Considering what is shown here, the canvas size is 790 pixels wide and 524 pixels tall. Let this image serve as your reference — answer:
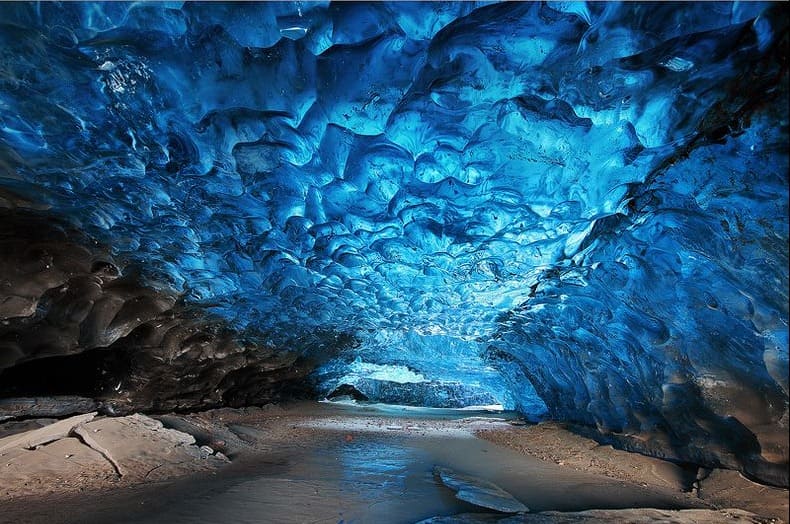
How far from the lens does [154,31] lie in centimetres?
282

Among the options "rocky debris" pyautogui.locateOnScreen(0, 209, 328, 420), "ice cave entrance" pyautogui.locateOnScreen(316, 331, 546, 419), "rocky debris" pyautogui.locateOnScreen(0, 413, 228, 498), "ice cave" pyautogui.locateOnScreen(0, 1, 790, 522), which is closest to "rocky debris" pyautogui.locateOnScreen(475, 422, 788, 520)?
"ice cave" pyautogui.locateOnScreen(0, 1, 790, 522)

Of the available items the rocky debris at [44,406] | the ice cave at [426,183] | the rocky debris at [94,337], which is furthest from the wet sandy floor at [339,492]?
the rocky debris at [44,406]

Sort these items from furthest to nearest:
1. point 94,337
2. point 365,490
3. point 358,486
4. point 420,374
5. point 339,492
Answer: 1. point 420,374
2. point 94,337
3. point 358,486
4. point 365,490
5. point 339,492

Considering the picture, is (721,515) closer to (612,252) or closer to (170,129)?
(612,252)

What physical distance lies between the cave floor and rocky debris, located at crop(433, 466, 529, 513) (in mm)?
149

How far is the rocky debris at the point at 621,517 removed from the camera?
11.8 ft

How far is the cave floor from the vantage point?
365cm

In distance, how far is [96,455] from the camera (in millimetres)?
4777

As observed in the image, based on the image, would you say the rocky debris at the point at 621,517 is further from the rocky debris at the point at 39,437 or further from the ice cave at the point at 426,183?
the rocky debris at the point at 39,437

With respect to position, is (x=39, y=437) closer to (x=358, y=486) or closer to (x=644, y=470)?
(x=358, y=486)

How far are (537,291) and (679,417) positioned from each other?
9.65ft

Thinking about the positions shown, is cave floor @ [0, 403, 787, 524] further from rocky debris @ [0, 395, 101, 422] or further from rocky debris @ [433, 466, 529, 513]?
rocky debris @ [0, 395, 101, 422]

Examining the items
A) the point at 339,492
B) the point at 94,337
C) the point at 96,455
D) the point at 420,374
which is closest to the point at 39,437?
the point at 96,455

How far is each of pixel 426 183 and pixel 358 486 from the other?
13.4 ft
